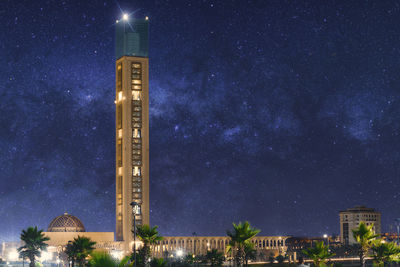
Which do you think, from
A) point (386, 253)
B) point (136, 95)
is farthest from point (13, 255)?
point (386, 253)

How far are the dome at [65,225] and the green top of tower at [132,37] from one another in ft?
124

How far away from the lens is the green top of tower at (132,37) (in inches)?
5408

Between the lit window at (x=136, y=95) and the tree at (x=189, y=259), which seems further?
the lit window at (x=136, y=95)

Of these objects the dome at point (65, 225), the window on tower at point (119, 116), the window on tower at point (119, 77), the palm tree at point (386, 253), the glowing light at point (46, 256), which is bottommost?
the glowing light at point (46, 256)

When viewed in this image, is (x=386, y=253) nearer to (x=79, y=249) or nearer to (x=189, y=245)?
(x=79, y=249)

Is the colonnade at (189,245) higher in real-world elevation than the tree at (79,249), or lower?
lower

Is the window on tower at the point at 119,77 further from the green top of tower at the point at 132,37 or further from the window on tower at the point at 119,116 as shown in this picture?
the window on tower at the point at 119,116

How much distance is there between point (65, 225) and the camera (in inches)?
5497

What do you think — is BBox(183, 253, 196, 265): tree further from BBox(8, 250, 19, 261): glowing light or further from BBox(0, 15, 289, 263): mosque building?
BBox(8, 250, 19, 261): glowing light

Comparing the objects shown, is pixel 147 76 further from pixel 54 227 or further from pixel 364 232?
pixel 364 232

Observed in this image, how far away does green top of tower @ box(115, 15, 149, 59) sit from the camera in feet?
451

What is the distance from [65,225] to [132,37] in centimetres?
4408

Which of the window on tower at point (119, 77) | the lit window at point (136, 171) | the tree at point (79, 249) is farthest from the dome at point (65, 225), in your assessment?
the tree at point (79, 249)

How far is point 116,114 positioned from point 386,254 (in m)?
82.2
